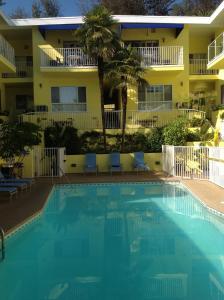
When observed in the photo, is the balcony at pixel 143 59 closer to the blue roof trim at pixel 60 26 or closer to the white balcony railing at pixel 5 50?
the blue roof trim at pixel 60 26

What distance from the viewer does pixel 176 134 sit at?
2262cm

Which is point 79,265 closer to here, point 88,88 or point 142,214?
point 142,214

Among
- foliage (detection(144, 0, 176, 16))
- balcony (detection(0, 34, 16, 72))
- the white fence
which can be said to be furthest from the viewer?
foliage (detection(144, 0, 176, 16))

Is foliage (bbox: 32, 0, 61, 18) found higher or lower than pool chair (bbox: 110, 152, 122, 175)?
higher

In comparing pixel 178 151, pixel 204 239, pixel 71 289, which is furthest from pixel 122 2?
pixel 71 289

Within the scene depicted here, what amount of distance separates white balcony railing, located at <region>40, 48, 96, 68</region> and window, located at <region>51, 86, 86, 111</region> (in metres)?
2.04

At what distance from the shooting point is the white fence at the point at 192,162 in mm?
17188

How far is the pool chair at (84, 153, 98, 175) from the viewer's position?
2161 centimetres

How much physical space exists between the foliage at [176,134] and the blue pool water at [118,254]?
8.66 metres

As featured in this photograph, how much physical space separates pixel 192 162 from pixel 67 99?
465 inches

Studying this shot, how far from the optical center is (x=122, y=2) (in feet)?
127

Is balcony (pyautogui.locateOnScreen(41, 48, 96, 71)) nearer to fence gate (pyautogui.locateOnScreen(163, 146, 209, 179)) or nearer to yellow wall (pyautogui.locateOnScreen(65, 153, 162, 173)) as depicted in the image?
yellow wall (pyautogui.locateOnScreen(65, 153, 162, 173))

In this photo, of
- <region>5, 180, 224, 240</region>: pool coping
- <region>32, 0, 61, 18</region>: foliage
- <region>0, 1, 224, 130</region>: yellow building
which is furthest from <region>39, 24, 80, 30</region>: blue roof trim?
<region>32, 0, 61, 18</region>: foliage

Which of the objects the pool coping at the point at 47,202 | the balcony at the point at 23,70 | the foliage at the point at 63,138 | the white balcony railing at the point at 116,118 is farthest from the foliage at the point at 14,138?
the balcony at the point at 23,70
